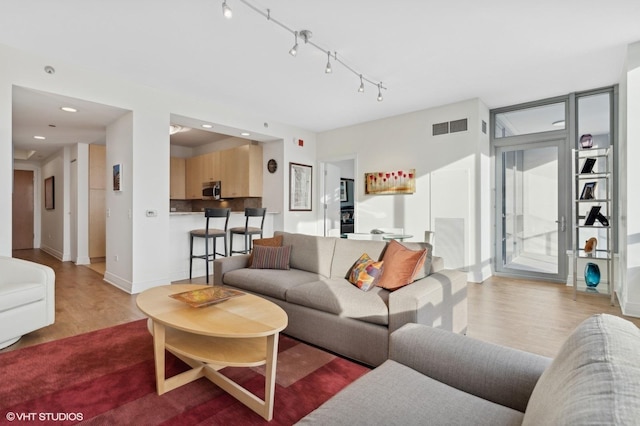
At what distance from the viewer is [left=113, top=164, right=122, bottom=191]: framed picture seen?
4484 millimetres

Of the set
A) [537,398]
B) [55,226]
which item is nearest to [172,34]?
[537,398]

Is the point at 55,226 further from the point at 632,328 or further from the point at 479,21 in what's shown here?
the point at 632,328

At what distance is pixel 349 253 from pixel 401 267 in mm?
674

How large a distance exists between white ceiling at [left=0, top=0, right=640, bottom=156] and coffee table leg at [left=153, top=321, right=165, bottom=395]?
247 cm

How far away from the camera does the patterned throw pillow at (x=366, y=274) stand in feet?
8.80

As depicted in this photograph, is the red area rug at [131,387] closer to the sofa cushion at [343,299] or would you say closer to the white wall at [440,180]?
the sofa cushion at [343,299]

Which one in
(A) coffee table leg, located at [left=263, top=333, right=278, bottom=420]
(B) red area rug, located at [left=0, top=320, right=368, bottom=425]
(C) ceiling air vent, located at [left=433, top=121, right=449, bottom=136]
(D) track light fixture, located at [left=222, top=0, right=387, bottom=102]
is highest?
(D) track light fixture, located at [left=222, top=0, right=387, bottom=102]

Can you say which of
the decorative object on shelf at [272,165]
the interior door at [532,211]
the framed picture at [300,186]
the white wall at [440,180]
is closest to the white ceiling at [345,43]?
the white wall at [440,180]

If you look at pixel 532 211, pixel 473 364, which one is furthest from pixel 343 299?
pixel 532 211

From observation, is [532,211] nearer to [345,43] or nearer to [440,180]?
[440,180]

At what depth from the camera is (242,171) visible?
21.6ft

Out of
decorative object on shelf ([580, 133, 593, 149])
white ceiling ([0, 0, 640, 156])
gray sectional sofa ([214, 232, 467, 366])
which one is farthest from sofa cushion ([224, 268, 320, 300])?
decorative object on shelf ([580, 133, 593, 149])

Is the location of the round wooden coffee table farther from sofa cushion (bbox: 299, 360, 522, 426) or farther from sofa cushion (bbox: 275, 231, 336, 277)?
sofa cushion (bbox: 275, 231, 336, 277)

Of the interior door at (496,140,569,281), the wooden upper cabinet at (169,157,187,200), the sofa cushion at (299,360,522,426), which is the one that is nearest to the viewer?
the sofa cushion at (299,360,522,426)
